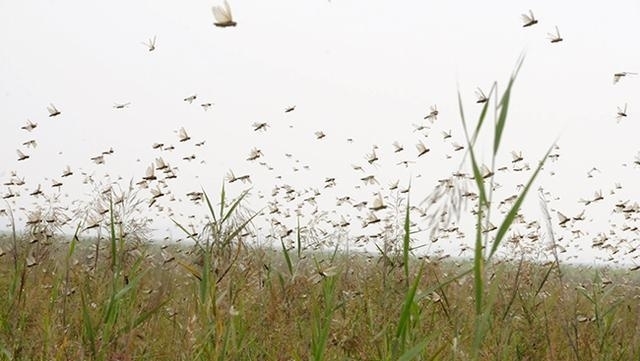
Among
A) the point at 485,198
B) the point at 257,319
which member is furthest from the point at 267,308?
the point at 485,198

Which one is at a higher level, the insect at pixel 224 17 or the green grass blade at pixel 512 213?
the insect at pixel 224 17

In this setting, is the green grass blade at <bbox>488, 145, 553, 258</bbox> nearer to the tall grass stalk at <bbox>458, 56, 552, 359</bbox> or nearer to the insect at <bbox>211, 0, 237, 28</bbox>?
the tall grass stalk at <bbox>458, 56, 552, 359</bbox>

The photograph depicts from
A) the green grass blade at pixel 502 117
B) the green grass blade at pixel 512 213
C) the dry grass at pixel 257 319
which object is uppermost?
the green grass blade at pixel 502 117

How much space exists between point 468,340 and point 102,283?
2.29 m

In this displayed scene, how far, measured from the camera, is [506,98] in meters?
1.33

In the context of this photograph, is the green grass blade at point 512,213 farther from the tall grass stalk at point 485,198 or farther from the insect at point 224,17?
the insect at point 224,17

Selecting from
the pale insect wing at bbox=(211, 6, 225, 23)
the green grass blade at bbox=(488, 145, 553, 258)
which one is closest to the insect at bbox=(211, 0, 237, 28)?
the pale insect wing at bbox=(211, 6, 225, 23)

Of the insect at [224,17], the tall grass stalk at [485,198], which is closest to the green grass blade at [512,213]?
the tall grass stalk at [485,198]

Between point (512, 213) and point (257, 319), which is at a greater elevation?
point (512, 213)

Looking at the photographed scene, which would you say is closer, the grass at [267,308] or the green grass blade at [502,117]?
the green grass blade at [502,117]

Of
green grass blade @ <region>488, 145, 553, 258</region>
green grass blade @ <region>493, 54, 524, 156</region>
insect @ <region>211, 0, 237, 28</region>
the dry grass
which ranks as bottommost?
the dry grass

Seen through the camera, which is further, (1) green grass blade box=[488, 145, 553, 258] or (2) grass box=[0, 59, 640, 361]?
(2) grass box=[0, 59, 640, 361]

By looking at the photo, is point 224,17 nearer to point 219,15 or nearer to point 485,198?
point 219,15

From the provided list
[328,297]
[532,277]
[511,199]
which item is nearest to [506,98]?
[328,297]
